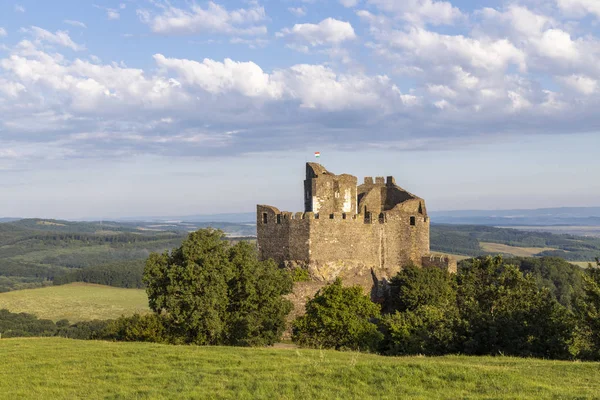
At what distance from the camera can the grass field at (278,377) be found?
16.6 metres

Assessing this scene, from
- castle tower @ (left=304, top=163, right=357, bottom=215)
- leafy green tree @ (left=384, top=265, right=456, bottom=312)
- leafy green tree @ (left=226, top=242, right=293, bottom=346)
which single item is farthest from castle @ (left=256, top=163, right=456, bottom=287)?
leafy green tree @ (left=226, top=242, right=293, bottom=346)

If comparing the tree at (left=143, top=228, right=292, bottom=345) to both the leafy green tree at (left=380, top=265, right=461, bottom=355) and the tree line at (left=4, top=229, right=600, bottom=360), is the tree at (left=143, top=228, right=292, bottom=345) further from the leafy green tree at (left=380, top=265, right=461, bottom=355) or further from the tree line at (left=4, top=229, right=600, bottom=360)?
the leafy green tree at (left=380, top=265, right=461, bottom=355)

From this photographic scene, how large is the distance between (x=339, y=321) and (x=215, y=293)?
8.12 m

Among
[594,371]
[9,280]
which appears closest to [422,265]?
[594,371]

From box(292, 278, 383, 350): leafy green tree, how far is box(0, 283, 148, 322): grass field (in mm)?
66386

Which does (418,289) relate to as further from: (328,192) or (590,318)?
(590,318)

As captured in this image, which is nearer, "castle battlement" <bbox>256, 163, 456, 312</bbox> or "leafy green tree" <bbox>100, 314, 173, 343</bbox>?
"leafy green tree" <bbox>100, 314, 173, 343</bbox>

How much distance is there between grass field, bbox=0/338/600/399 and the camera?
16.6 m

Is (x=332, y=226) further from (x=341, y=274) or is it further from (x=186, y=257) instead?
(x=186, y=257)

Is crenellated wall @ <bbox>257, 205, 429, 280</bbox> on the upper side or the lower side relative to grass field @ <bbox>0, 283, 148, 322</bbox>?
upper

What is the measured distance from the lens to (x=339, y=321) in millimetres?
35094

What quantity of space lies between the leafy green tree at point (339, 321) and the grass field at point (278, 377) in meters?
10.1

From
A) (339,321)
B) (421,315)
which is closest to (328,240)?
(339,321)

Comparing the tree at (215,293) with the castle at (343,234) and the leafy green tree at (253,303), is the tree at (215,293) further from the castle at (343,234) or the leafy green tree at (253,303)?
the castle at (343,234)
